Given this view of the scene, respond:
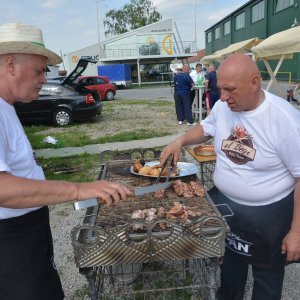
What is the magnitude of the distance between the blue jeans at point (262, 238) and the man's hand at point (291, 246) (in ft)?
0.20

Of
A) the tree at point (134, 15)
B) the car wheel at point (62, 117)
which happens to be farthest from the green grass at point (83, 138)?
→ the tree at point (134, 15)

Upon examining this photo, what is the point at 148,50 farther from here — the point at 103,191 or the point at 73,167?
the point at 103,191

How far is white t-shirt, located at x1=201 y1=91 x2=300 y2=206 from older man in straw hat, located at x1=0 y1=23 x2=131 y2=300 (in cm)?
79

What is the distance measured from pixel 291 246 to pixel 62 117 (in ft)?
35.0

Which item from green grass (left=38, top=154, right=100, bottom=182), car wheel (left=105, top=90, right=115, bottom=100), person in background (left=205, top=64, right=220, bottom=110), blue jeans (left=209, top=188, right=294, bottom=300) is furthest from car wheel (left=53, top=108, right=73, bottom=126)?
blue jeans (left=209, top=188, right=294, bottom=300)

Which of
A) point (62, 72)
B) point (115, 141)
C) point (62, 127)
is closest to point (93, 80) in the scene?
point (62, 127)

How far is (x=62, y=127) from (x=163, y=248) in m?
10.3

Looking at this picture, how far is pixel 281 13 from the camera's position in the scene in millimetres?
29609

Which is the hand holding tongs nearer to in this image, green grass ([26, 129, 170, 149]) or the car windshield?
green grass ([26, 129, 170, 149])

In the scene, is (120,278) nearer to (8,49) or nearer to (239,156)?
(239,156)

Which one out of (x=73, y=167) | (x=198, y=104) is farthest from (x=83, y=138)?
(x=198, y=104)

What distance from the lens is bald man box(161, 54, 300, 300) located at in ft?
Answer: 6.12

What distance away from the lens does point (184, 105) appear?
10812 mm

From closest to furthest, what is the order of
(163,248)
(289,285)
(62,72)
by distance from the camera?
(163,248) → (289,285) → (62,72)
